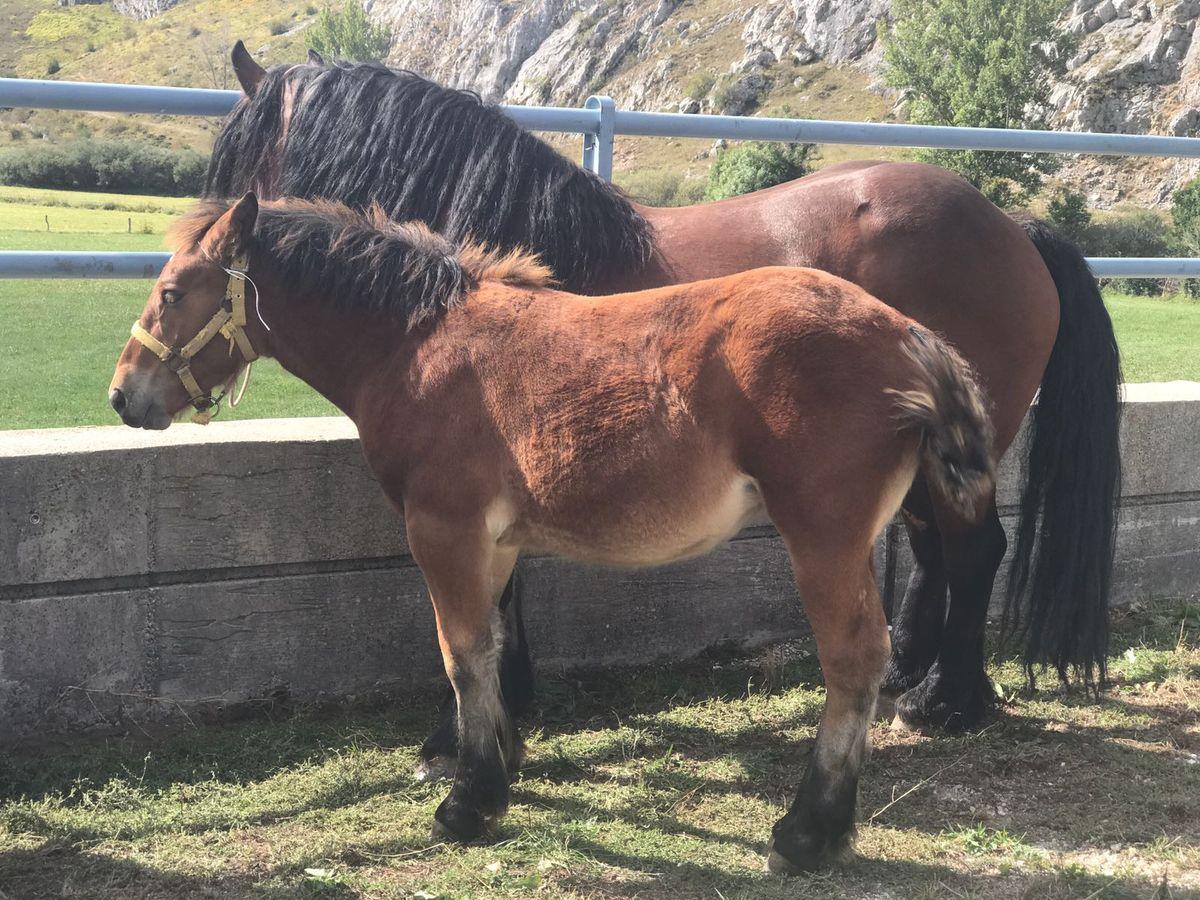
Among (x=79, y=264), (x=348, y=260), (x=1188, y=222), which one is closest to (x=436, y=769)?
(x=348, y=260)

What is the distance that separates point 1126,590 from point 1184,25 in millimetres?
60922

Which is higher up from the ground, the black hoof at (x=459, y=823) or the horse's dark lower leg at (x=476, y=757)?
the horse's dark lower leg at (x=476, y=757)

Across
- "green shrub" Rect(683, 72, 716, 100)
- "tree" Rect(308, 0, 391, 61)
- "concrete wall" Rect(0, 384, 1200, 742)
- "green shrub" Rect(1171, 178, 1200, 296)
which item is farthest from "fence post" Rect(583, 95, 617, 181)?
"tree" Rect(308, 0, 391, 61)

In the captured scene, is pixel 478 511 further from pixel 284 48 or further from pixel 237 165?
pixel 284 48

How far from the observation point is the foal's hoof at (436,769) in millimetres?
3256

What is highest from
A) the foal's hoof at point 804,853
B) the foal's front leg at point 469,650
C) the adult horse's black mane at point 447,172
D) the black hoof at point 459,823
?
the adult horse's black mane at point 447,172

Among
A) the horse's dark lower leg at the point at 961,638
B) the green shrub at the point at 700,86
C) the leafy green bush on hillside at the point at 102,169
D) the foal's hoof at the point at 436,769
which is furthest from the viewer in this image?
the green shrub at the point at 700,86

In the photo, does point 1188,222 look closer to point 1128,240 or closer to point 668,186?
point 1128,240

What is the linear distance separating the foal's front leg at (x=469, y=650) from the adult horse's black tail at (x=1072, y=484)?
6.77 feet

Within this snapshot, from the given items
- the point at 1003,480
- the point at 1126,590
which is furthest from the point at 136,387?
the point at 1126,590

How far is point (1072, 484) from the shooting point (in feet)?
12.6

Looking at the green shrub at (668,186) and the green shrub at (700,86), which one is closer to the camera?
the green shrub at (668,186)

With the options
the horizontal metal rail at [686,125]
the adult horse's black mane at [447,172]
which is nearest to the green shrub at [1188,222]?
the horizontal metal rail at [686,125]

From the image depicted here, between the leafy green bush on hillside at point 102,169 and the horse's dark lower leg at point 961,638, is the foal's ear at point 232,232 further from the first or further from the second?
the leafy green bush on hillside at point 102,169
